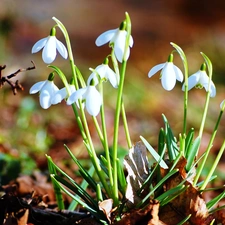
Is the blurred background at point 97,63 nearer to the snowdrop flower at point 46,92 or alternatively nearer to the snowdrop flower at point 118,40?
the snowdrop flower at point 46,92

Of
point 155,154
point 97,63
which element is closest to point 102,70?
point 155,154

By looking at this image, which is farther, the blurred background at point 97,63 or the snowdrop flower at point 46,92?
the blurred background at point 97,63

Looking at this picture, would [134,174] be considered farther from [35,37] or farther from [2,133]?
[35,37]

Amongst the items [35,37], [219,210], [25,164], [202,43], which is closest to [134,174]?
[219,210]

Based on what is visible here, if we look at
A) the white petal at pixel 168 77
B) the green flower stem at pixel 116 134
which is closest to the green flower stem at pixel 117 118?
the green flower stem at pixel 116 134

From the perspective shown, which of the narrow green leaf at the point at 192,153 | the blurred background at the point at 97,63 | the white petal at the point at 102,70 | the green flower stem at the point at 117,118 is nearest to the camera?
the green flower stem at the point at 117,118

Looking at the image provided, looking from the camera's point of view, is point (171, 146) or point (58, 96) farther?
point (171, 146)

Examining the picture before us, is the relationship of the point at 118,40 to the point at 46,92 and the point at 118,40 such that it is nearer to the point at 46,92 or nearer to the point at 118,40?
the point at 118,40

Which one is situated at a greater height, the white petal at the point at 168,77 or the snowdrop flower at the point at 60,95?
the white petal at the point at 168,77

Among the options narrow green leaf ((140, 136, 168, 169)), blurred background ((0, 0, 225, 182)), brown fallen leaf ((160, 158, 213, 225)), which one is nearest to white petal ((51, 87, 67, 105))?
narrow green leaf ((140, 136, 168, 169))

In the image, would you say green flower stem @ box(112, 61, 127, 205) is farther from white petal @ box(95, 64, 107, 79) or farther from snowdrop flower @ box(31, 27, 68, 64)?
snowdrop flower @ box(31, 27, 68, 64)
